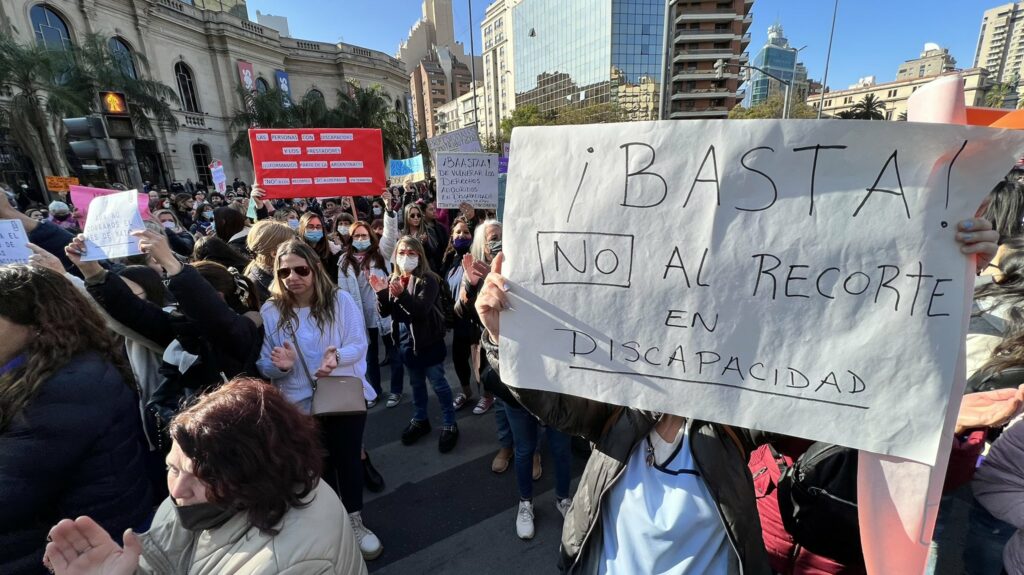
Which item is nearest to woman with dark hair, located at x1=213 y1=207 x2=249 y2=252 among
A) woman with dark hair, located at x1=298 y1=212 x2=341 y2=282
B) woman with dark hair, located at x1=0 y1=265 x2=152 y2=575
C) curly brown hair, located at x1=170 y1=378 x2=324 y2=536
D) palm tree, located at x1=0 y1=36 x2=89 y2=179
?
woman with dark hair, located at x1=298 y1=212 x2=341 y2=282

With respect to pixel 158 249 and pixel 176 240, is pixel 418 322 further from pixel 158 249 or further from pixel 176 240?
pixel 176 240

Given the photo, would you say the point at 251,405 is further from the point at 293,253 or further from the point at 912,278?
the point at 912,278

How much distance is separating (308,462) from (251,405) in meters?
0.25

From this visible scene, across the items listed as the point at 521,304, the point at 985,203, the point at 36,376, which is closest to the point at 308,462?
the point at 521,304

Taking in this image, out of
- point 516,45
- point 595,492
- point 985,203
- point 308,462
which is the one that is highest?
point 516,45

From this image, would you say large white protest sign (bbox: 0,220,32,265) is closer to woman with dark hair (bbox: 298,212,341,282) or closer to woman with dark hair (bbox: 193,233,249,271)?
woman with dark hair (bbox: 193,233,249,271)

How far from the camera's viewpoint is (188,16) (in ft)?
96.7

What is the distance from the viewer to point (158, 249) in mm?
1947

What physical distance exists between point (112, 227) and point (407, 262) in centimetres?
172

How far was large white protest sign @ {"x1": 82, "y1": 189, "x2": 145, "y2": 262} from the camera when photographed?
6.81 ft

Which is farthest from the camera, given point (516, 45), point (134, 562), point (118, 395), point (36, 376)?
point (516, 45)

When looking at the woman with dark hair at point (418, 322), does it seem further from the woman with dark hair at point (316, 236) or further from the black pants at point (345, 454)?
the woman with dark hair at point (316, 236)

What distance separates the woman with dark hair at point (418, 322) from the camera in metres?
3.38

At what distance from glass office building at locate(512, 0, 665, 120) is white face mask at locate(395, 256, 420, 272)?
50565mm
